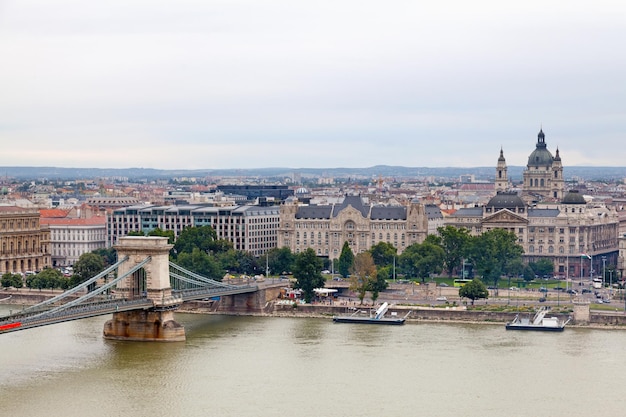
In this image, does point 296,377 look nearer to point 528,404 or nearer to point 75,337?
point 528,404

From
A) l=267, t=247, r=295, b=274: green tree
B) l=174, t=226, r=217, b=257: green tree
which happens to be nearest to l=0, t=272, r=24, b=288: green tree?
l=174, t=226, r=217, b=257: green tree

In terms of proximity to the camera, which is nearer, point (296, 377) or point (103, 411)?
point (103, 411)

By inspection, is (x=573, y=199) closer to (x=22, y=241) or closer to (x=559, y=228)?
(x=559, y=228)

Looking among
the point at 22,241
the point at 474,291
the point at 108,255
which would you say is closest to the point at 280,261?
the point at 108,255

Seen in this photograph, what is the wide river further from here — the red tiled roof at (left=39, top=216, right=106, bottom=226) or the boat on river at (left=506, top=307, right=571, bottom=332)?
the red tiled roof at (left=39, top=216, right=106, bottom=226)

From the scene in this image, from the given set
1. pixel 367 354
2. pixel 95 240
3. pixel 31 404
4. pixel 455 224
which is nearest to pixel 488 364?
pixel 367 354

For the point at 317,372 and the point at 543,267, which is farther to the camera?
the point at 543,267
